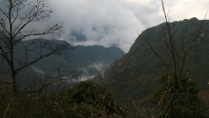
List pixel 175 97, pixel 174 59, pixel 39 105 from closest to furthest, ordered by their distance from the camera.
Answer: pixel 174 59
pixel 175 97
pixel 39 105

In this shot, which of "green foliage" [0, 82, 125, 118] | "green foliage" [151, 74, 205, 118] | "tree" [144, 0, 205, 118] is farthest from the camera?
"green foliage" [0, 82, 125, 118]

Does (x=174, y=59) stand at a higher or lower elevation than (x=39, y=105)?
higher

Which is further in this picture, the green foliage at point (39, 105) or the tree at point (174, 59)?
the green foliage at point (39, 105)

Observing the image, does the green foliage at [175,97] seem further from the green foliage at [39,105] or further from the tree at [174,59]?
the green foliage at [39,105]

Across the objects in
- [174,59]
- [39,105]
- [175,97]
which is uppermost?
[174,59]

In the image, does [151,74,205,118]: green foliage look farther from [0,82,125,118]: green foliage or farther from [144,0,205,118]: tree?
[0,82,125,118]: green foliage

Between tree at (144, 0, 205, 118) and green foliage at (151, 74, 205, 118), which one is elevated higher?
tree at (144, 0, 205, 118)

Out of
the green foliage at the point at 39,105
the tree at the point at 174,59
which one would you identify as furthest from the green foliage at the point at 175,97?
the green foliage at the point at 39,105

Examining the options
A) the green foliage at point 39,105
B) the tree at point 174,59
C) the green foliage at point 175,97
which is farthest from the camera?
the green foliage at point 39,105

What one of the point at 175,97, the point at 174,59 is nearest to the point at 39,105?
the point at 175,97

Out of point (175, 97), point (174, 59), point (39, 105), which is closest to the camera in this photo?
point (174, 59)

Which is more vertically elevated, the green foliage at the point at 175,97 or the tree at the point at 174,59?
the tree at the point at 174,59

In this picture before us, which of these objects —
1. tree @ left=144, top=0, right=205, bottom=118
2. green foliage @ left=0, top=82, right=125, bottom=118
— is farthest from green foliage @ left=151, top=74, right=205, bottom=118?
green foliage @ left=0, top=82, right=125, bottom=118

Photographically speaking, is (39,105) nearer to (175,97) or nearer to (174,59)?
(175,97)
